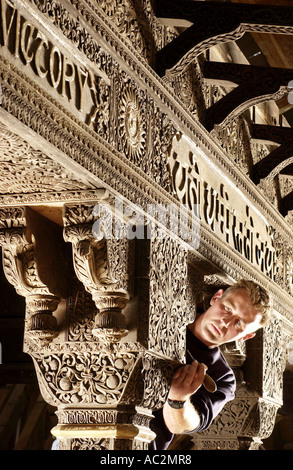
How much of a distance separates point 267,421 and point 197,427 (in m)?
1.20

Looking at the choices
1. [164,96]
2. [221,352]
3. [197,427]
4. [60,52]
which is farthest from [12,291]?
[60,52]

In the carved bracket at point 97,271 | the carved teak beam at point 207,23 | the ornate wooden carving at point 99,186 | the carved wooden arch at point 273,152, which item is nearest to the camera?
the ornate wooden carving at point 99,186

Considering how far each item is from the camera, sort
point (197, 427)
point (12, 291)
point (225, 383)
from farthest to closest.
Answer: point (12, 291)
point (225, 383)
point (197, 427)

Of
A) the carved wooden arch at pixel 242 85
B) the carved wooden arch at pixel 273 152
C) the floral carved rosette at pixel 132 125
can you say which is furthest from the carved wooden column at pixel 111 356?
the carved wooden arch at pixel 273 152

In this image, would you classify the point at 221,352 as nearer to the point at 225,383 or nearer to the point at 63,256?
the point at 225,383

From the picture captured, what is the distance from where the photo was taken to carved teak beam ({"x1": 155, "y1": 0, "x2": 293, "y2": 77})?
3.46m

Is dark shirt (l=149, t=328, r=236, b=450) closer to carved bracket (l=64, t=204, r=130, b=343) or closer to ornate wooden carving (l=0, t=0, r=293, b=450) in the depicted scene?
ornate wooden carving (l=0, t=0, r=293, b=450)

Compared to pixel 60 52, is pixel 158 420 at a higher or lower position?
lower

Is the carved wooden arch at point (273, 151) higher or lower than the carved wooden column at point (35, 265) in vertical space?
→ higher

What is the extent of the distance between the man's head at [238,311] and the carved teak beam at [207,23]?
42.7 inches

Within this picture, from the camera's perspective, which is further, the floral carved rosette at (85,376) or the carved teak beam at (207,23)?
the carved teak beam at (207,23)

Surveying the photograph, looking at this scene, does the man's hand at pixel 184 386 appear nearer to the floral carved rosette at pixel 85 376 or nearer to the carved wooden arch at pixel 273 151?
the floral carved rosette at pixel 85 376

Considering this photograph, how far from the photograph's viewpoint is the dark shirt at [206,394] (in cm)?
402

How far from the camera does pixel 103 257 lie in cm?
302
